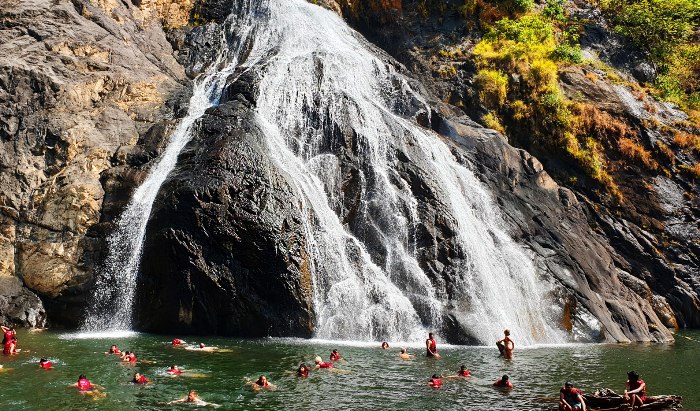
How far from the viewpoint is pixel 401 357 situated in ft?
66.8

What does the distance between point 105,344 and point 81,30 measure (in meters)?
23.4

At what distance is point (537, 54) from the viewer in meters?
43.4

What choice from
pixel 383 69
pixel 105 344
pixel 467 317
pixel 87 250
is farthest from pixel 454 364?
pixel 383 69

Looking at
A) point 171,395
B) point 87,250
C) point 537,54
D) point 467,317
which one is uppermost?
point 537,54

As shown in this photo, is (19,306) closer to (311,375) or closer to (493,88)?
(311,375)

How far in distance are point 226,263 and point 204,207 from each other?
8.36ft

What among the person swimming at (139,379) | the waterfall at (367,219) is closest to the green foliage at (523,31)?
the waterfall at (367,219)

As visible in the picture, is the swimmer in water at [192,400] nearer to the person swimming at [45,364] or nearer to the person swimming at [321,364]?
the person swimming at [321,364]

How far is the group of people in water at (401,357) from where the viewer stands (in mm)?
13945

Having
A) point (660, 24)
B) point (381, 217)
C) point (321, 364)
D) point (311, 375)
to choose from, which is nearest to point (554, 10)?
point (660, 24)

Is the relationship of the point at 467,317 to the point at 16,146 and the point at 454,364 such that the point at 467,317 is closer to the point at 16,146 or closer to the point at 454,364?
the point at 454,364

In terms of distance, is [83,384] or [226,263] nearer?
[83,384]

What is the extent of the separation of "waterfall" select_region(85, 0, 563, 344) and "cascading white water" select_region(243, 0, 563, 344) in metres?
0.06

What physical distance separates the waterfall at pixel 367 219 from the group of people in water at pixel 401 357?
3.50m
